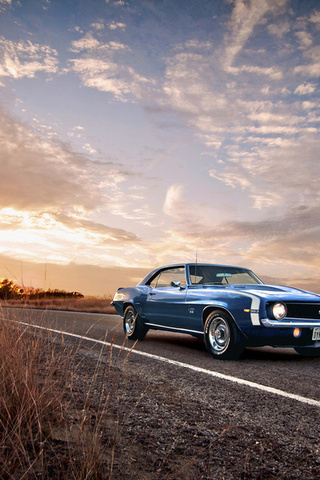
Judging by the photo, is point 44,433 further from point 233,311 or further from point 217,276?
point 217,276

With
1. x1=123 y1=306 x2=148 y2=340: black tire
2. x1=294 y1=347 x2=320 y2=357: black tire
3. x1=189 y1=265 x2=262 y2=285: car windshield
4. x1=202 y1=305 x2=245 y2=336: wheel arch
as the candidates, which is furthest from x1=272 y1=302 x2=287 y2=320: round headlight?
x1=123 y1=306 x2=148 y2=340: black tire

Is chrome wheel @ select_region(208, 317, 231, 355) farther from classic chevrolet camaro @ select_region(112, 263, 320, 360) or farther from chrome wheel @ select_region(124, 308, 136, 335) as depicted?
chrome wheel @ select_region(124, 308, 136, 335)

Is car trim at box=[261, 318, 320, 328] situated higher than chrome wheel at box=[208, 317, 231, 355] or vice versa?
car trim at box=[261, 318, 320, 328]

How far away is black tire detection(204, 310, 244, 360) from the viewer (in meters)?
6.07

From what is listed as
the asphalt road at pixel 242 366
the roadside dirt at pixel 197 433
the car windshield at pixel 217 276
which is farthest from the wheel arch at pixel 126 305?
the roadside dirt at pixel 197 433

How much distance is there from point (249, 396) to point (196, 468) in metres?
1.69

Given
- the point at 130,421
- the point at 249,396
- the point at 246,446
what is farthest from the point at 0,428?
the point at 249,396

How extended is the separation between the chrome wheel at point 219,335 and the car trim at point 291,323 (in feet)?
1.78

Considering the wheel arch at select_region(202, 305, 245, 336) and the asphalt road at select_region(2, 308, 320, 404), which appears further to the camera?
the wheel arch at select_region(202, 305, 245, 336)

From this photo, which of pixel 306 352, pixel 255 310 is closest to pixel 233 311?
pixel 255 310

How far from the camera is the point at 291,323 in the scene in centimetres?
608

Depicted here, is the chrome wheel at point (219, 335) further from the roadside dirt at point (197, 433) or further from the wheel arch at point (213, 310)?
the roadside dirt at point (197, 433)

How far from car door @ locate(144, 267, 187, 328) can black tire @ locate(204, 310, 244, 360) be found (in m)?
0.73

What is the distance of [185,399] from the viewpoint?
3932 millimetres
